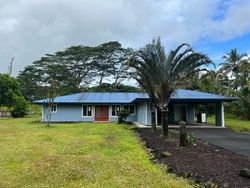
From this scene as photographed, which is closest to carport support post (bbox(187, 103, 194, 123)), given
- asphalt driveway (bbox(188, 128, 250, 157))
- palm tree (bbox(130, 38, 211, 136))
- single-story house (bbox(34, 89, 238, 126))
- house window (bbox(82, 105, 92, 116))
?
single-story house (bbox(34, 89, 238, 126))

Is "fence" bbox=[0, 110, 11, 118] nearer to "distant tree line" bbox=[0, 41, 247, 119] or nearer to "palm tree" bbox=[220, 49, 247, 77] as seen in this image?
"distant tree line" bbox=[0, 41, 247, 119]

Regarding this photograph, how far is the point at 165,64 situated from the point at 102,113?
1942cm

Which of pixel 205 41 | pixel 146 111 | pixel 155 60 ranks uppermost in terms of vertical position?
pixel 205 41

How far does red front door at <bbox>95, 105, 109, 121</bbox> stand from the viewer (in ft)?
117

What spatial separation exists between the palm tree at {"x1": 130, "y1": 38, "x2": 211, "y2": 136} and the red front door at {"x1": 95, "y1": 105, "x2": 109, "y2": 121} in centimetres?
1842

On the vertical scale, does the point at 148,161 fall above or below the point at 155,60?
below

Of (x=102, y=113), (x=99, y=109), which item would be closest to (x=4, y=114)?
(x=99, y=109)

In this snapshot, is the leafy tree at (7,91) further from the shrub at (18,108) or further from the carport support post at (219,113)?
the carport support post at (219,113)

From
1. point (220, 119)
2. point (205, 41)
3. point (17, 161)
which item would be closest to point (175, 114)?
point (220, 119)

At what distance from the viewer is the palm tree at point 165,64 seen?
1719cm

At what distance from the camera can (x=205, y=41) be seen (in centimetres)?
2223

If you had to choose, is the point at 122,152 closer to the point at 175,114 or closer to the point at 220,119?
the point at 220,119

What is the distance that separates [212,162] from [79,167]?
3.77 meters

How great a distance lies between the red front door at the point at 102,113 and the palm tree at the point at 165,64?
60.4 ft
